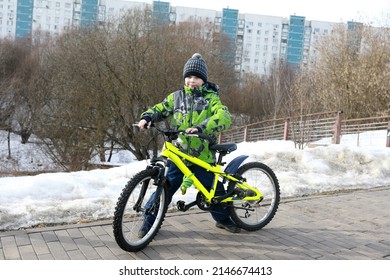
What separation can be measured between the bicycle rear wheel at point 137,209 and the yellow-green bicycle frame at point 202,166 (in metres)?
0.23

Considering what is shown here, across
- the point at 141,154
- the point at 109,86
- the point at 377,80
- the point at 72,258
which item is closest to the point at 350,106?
the point at 377,80

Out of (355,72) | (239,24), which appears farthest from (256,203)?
(239,24)

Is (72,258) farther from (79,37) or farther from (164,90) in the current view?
(79,37)

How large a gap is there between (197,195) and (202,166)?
13.0 inches

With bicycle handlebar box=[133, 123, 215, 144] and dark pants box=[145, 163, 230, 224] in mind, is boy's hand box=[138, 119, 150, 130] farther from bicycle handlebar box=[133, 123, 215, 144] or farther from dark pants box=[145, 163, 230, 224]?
dark pants box=[145, 163, 230, 224]

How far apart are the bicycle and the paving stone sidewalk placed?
0.49 feet

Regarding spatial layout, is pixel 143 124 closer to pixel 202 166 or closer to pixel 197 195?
pixel 202 166

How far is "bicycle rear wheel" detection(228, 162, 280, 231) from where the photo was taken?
3945 mm

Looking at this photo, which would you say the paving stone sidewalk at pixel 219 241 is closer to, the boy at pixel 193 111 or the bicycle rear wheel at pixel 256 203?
the bicycle rear wheel at pixel 256 203

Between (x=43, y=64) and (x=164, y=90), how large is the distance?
15.2m

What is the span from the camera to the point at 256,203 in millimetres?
4109

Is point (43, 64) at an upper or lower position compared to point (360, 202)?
upper

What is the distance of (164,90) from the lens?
2198cm

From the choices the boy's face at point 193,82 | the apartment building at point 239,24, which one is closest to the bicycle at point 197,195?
the boy's face at point 193,82
